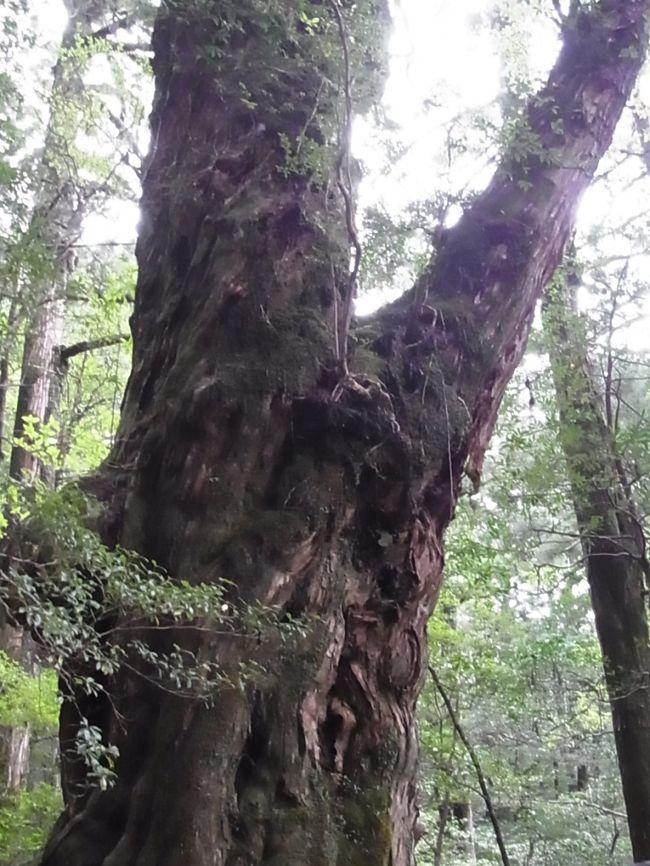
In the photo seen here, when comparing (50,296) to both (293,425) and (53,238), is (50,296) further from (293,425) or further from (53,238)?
(293,425)

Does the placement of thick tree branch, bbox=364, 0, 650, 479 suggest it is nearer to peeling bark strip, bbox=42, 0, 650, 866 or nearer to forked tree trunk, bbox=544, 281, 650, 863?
peeling bark strip, bbox=42, 0, 650, 866

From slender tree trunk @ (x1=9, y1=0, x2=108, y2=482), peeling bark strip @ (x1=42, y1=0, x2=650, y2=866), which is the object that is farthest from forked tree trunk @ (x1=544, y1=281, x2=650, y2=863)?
slender tree trunk @ (x1=9, y1=0, x2=108, y2=482)

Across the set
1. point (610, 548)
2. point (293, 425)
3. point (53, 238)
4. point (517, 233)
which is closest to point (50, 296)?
point (53, 238)

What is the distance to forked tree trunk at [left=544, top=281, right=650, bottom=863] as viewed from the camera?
17.3 feet

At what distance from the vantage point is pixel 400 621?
3092mm

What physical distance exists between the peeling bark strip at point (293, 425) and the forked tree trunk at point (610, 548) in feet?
5.80

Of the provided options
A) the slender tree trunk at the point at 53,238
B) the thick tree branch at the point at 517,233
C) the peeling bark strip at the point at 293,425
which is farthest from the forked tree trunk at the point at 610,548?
the slender tree trunk at the point at 53,238

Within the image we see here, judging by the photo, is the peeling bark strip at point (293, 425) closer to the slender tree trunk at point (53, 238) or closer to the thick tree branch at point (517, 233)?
the thick tree branch at point (517, 233)

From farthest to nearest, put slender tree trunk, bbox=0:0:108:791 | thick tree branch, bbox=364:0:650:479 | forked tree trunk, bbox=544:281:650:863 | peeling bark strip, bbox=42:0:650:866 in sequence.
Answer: forked tree trunk, bbox=544:281:650:863
slender tree trunk, bbox=0:0:108:791
thick tree branch, bbox=364:0:650:479
peeling bark strip, bbox=42:0:650:866

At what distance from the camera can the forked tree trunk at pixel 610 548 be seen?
526cm

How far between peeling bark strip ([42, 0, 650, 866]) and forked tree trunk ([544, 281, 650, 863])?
5.80 feet

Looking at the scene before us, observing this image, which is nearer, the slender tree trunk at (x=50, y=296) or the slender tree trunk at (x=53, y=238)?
the slender tree trunk at (x=53, y=238)

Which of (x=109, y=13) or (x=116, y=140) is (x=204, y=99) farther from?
(x=109, y=13)

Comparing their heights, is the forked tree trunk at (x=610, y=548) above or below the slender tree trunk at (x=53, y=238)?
below
